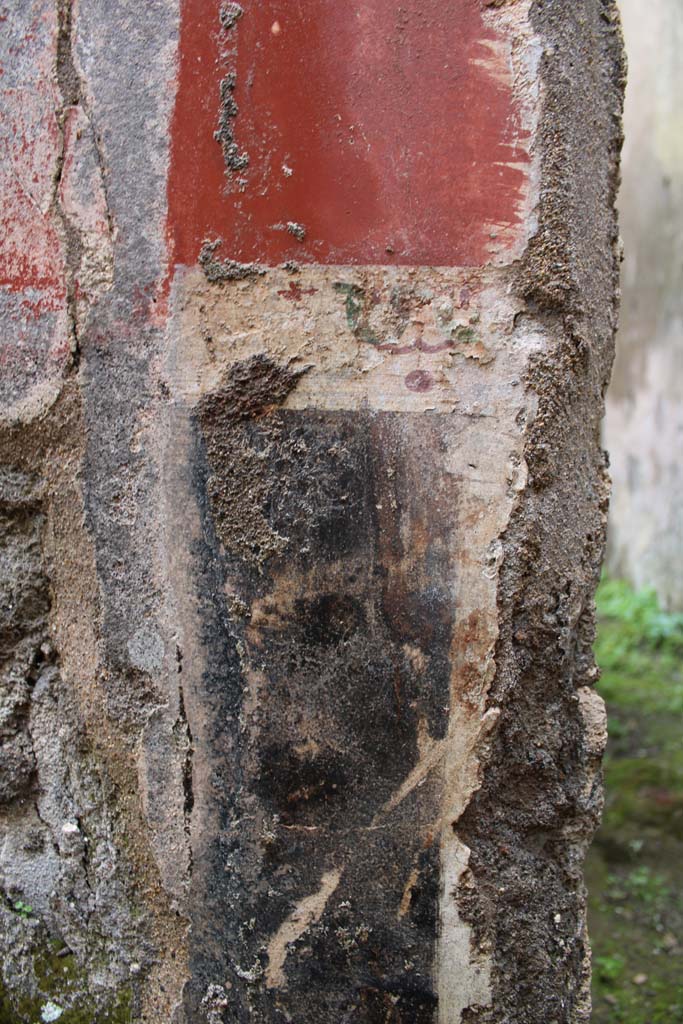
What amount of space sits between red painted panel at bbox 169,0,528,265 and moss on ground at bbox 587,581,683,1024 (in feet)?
5.71

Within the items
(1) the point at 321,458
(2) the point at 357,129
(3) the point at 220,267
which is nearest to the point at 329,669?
(1) the point at 321,458

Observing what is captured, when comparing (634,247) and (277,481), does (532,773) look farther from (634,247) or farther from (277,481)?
(634,247)

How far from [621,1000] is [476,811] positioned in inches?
46.9

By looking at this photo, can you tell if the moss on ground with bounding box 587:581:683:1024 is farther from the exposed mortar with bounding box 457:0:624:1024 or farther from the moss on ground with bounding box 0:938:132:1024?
the moss on ground with bounding box 0:938:132:1024

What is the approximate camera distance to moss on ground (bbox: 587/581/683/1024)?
211 cm

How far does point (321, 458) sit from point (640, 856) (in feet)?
6.51

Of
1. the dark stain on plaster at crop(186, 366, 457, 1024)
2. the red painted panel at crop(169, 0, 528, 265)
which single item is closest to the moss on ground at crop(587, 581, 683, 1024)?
the dark stain on plaster at crop(186, 366, 457, 1024)

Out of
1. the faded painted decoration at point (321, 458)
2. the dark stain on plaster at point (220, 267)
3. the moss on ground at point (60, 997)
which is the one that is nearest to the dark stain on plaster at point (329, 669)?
the faded painted decoration at point (321, 458)

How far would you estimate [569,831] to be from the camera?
1277 mm

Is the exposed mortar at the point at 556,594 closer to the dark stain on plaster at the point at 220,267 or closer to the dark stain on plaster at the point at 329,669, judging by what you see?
the dark stain on plaster at the point at 329,669

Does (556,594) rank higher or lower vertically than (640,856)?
higher

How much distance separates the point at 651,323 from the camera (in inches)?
191

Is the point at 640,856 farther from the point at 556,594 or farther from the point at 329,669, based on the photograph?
the point at 329,669

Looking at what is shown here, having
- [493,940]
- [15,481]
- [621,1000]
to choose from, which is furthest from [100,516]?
[621,1000]
